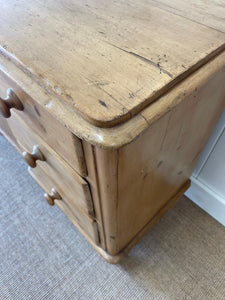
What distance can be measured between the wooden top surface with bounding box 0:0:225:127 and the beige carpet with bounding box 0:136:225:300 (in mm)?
731

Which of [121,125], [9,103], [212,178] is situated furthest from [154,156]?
[212,178]

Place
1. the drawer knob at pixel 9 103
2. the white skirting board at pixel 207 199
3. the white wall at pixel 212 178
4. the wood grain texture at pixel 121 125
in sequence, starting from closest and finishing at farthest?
the wood grain texture at pixel 121 125 → the drawer knob at pixel 9 103 → the white wall at pixel 212 178 → the white skirting board at pixel 207 199

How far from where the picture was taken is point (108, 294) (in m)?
0.78

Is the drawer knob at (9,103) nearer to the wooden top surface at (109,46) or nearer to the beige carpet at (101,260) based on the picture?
the wooden top surface at (109,46)

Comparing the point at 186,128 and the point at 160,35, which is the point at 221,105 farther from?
the point at 160,35

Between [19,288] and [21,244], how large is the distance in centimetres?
15

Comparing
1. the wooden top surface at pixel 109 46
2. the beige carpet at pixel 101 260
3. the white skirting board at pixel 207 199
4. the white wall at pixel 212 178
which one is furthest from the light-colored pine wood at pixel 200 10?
the beige carpet at pixel 101 260

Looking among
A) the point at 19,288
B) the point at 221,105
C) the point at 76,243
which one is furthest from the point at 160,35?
the point at 19,288

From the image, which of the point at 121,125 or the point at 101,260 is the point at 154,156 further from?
the point at 101,260

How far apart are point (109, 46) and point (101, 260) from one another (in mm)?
771

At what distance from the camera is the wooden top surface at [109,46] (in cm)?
30

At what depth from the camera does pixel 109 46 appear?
1.20 feet

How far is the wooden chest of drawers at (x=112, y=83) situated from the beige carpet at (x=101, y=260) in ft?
1.29

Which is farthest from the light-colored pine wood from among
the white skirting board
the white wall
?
the white skirting board
